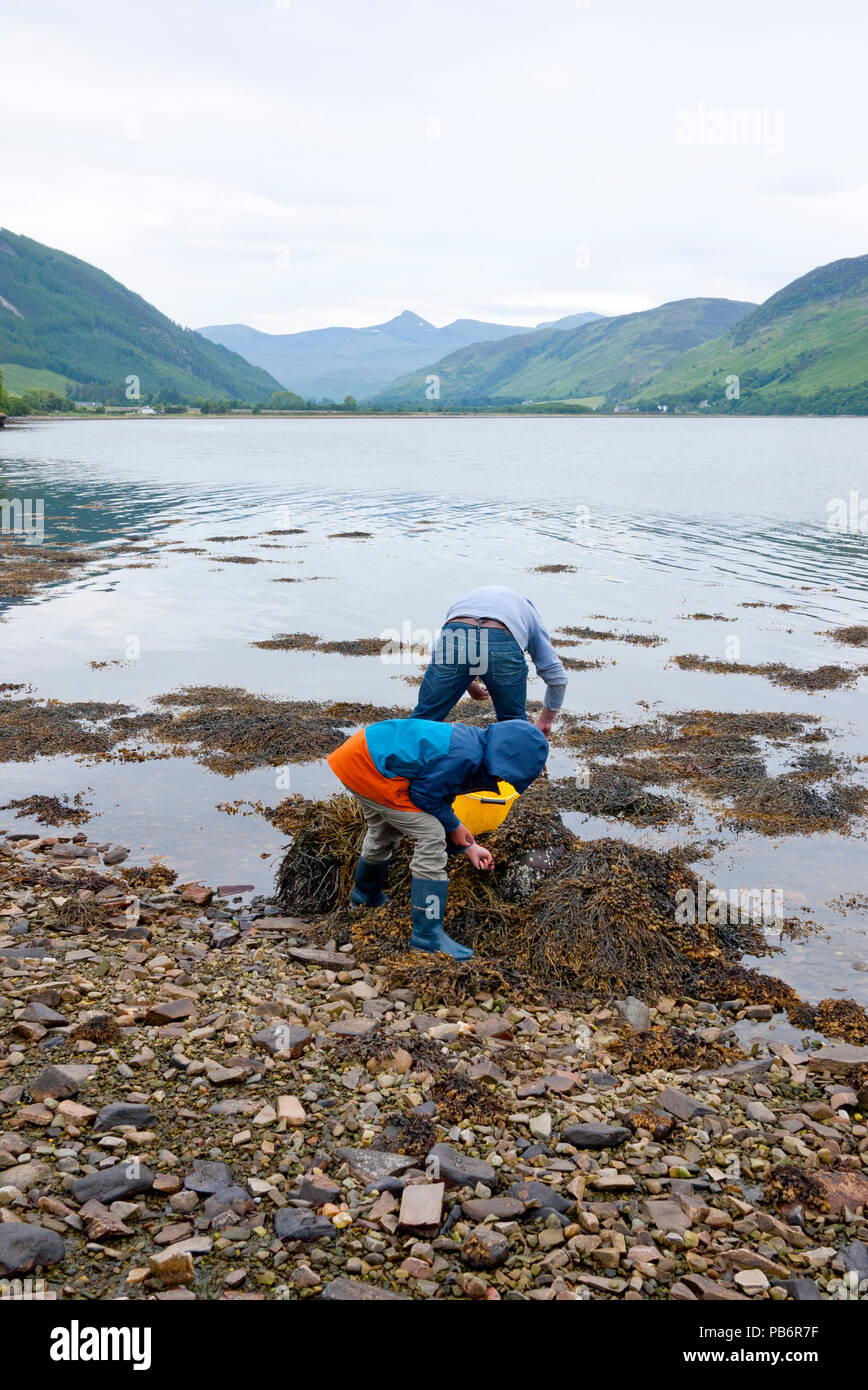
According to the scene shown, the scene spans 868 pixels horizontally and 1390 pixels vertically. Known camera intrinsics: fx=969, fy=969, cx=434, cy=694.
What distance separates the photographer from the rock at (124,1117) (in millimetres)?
6090

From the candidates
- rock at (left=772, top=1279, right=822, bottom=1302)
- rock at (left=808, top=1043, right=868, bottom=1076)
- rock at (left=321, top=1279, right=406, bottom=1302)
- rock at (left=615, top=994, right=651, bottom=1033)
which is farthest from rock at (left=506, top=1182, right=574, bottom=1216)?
rock at (left=808, top=1043, right=868, bottom=1076)

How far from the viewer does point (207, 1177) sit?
5.64 meters

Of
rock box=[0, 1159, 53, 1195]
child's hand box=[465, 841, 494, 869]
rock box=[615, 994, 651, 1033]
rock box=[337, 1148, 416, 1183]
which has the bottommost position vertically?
rock box=[615, 994, 651, 1033]

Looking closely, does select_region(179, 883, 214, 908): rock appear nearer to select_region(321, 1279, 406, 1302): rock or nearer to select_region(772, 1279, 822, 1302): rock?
select_region(321, 1279, 406, 1302): rock

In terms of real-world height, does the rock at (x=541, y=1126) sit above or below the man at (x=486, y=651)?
below

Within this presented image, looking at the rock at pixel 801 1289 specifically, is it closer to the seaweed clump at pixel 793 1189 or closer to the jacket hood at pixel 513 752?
the seaweed clump at pixel 793 1189

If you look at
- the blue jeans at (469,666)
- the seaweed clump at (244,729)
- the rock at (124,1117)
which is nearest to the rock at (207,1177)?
the rock at (124,1117)

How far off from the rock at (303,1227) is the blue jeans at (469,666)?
5.74 meters

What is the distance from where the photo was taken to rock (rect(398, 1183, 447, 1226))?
209 inches

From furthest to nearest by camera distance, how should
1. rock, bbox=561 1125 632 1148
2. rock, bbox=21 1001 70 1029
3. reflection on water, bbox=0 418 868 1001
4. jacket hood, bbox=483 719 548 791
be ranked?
reflection on water, bbox=0 418 868 1001 → jacket hood, bbox=483 719 548 791 → rock, bbox=21 1001 70 1029 → rock, bbox=561 1125 632 1148

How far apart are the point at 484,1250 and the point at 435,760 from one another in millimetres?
4099

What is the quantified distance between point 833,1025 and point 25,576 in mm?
30466

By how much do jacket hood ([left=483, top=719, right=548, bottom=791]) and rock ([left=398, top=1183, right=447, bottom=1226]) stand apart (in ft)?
11.8
